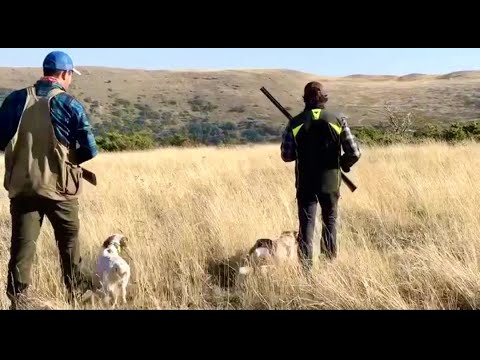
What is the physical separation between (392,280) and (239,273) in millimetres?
1299

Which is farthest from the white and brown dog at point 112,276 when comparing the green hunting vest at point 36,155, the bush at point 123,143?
the bush at point 123,143

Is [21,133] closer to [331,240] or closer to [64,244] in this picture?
[64,244]

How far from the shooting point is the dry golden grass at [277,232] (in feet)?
16.1

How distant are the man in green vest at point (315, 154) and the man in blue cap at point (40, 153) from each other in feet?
6.16

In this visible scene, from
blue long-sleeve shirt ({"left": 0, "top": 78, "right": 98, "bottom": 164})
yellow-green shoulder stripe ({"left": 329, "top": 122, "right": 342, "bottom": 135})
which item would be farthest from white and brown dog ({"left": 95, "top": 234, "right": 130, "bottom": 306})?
yellow-green shoulder stripe ({"left": 329, "top": 122, "right": 342, "bottom": 135})

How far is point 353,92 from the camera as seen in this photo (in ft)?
246

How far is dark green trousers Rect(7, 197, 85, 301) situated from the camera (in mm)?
4652

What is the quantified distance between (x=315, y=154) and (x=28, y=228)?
2.52 m

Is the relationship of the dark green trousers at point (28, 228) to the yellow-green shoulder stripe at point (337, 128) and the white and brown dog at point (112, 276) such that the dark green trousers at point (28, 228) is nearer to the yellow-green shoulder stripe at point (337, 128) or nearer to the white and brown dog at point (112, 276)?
the white and brown dog at point (112, 276)

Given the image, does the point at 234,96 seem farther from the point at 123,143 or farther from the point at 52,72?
the point at 52,72

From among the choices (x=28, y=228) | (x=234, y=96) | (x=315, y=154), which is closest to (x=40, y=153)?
(x=28, y=228)

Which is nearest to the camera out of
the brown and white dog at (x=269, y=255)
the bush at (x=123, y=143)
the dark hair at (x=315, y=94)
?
the brown and white dog at (x=269, y=255)

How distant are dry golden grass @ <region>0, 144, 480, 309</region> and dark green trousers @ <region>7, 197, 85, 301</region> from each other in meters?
0.20

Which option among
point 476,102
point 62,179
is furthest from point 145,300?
point 476,102
